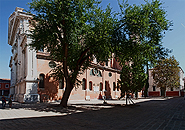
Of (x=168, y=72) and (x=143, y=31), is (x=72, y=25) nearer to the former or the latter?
(x=143, y=31)

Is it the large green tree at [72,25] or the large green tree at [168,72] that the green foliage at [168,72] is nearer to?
the large green tree at [168,72]

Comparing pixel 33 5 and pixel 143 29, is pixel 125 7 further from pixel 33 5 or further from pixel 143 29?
pixel 33 5

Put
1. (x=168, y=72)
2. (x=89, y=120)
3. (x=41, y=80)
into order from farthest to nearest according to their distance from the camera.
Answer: (x=168, y=72)
(x=41, y=80)
(x=89, y=120)

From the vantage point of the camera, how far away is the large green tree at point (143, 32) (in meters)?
15.0

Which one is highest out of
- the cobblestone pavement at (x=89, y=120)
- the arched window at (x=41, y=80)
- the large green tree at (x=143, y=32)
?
the large green tree at (x=143, y=32)

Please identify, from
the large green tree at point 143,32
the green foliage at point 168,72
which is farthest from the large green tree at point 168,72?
the large green tree at point 143,32

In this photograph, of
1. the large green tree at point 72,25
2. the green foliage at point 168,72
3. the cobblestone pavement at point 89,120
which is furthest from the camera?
the green foliage at point 168,72

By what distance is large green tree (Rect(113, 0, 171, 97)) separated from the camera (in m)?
15.0

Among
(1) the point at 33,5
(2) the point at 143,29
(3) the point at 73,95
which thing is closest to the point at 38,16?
(1) the point at 33,5

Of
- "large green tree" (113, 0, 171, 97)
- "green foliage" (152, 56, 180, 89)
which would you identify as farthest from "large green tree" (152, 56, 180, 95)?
"large green tree" (113, 0, 171, 97)

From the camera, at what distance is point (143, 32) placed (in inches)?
591

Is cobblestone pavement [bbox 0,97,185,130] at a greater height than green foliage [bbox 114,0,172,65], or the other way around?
green foliage [bbox 114,0,172,65]

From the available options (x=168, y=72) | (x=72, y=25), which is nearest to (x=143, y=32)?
(x=72, y=25)

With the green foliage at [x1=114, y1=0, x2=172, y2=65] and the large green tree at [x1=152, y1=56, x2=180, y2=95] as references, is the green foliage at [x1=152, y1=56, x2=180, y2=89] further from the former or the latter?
the green foliage at [x1=114, y1=0, x2=172, y2=65]
